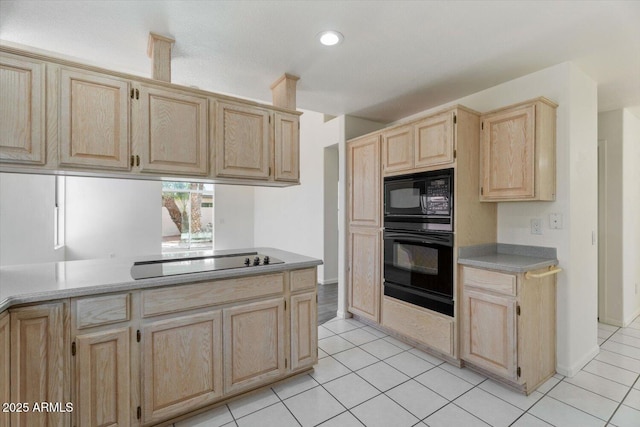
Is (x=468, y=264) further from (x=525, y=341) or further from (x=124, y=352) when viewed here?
(x=124, y=352)

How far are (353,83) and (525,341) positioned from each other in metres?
2.51

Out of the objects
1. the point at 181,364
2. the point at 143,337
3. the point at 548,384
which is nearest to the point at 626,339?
the point at 548,384

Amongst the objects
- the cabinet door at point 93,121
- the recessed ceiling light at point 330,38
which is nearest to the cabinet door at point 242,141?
the cabinet door at point 93,121

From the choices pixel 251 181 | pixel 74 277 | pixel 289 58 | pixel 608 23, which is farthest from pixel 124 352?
pixel 608 23

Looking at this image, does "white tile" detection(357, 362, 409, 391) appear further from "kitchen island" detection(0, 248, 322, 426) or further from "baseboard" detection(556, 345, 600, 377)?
"baseboard" detection(556, 345, 600, 377)

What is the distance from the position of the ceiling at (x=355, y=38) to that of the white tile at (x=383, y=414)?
99.2 inches

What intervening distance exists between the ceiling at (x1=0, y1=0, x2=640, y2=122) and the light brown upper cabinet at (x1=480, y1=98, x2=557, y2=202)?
0.42m

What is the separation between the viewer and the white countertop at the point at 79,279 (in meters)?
1.47

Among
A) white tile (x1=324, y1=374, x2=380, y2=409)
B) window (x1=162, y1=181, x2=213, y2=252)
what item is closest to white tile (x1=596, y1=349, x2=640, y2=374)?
white tile (x1=324, y1=374, x2=380, y2=409)

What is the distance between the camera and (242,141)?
2.39 m

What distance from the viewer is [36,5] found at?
5.68ft

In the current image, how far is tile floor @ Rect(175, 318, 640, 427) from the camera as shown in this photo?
190 centimetres

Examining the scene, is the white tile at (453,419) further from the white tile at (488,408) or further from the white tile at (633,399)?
the white tile at (633,399)

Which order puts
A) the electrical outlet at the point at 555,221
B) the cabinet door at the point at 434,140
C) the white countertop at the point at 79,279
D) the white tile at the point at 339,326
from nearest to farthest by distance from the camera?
the white countertop at the point at 79,279 → the electrical outlet at the point at 555,221 → the cabinet door at the point at 434,140 → the white tile at the point at 339,326
